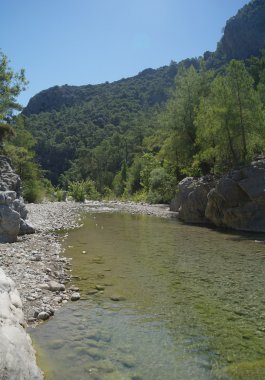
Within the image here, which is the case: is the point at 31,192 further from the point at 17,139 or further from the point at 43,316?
the point at 43,316

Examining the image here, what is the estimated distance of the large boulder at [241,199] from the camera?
2386 centimetres

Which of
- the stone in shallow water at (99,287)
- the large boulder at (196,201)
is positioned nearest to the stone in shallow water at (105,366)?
the stone in shallow water at (99,287)

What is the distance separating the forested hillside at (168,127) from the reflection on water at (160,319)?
1460 cm

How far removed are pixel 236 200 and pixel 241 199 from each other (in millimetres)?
348

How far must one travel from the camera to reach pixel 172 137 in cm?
4169

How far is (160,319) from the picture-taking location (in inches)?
345

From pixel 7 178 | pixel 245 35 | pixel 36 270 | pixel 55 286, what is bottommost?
pixel 55 286

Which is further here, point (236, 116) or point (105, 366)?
point (236, 116)

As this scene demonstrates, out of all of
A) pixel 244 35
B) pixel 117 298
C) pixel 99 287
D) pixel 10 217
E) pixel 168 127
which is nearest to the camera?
pixel 117 298

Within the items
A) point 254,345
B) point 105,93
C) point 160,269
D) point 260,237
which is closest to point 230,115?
point 260,237

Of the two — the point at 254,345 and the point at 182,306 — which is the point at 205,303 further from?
the point at 254,345

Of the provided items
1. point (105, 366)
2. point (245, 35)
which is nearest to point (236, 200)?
point (105, 366)

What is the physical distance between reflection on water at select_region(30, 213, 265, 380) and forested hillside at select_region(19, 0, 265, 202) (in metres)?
14.6

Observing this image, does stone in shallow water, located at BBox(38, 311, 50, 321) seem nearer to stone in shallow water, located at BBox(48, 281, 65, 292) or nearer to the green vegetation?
stone in shallow water, located at BBox(48, 281, 65, 292)
